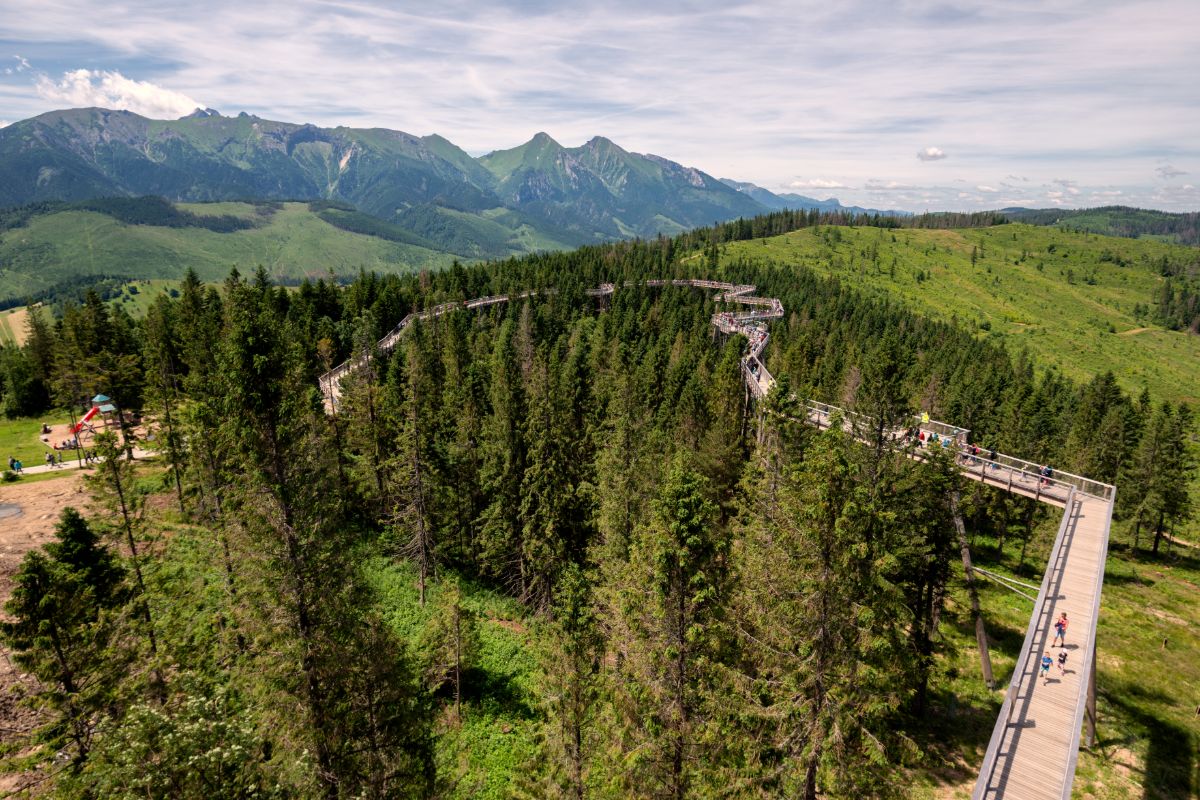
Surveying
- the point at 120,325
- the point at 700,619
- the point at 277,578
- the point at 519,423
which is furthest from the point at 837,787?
the point at 120,325

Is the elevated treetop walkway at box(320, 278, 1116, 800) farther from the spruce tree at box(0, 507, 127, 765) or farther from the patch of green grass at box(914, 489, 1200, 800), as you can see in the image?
the spruce tree at box(0, 507, 127, 765)

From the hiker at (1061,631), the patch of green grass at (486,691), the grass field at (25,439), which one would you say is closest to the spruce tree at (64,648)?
the patch of green grass at (486,691)

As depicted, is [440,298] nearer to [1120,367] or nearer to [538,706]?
[538,706]

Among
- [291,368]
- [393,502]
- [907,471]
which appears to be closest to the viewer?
[291,368]

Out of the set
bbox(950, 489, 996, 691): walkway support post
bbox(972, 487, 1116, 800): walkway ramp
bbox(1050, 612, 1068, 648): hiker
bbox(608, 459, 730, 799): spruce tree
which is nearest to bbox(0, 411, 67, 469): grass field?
bbox(608, 459, 730, 799): spruce tree

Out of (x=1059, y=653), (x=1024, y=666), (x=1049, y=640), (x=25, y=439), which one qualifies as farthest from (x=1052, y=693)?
(x=25, y=439)

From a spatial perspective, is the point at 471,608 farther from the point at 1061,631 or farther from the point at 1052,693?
the point at 1061,631
